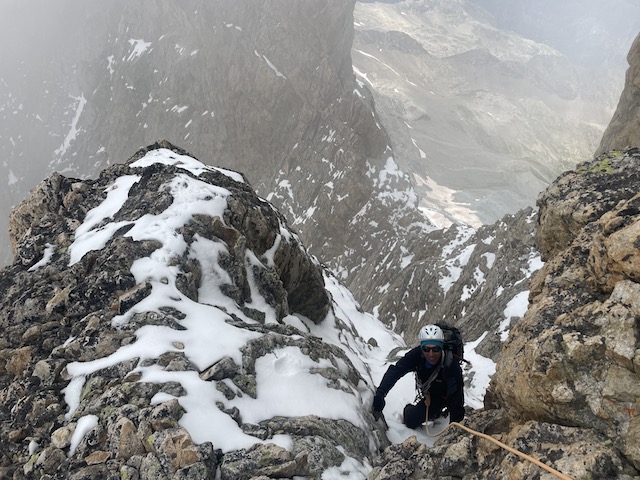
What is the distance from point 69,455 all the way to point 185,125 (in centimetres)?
9514

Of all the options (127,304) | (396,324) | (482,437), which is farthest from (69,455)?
(396,324)

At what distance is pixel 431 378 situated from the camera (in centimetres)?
779

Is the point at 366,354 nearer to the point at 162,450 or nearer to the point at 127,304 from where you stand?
the point at 127,304

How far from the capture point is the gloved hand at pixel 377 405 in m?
8.23

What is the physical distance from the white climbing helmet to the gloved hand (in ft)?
4.88

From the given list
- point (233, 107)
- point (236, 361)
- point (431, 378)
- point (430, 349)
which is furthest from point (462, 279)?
point (233, 107)

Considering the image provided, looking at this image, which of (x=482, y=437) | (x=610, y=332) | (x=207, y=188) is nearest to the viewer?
(x=610, y=332)

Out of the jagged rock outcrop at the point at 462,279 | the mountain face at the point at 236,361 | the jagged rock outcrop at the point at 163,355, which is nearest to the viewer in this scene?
the mountain face at the point at 236,361

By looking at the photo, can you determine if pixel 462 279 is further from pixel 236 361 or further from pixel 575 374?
pixel 575 374

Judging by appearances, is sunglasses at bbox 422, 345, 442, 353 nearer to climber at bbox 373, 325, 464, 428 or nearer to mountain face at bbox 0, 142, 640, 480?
climber at bbox 373, 325, 464, 428

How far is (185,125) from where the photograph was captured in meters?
93.4

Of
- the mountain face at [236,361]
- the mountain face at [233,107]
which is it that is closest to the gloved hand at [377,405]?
the mountain face at [236,361]

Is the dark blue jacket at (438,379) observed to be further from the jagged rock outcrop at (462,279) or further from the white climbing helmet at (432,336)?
the jagged rock outcrop at (462,279)

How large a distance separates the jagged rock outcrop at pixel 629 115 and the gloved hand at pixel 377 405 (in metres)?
25.2
